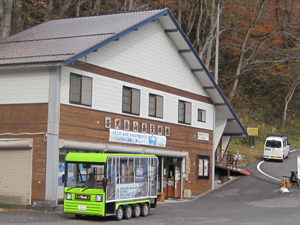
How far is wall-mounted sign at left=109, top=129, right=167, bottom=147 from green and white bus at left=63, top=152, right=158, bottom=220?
4814 mm

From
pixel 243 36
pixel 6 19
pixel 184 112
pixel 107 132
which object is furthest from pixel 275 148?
pixel 6 19

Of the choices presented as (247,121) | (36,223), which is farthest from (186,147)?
(247,121)

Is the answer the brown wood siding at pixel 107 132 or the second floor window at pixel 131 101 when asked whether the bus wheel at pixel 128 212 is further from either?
the second floor window at pixel 131 101

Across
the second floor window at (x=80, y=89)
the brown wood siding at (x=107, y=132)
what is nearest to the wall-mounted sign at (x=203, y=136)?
the brown wood siding at (x=107, y=132)

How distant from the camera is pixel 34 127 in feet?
65.9

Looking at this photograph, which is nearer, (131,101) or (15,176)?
(15,176)

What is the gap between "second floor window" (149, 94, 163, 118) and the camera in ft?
86.8

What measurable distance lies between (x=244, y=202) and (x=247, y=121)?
31353 mm

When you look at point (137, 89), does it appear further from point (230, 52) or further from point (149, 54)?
point (230, 52)

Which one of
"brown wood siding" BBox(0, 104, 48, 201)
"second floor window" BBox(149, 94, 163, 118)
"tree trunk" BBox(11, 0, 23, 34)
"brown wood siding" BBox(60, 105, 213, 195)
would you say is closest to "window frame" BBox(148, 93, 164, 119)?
"second floor window" BBox(149, 94, 163, 118)

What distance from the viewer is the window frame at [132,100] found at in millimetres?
24295

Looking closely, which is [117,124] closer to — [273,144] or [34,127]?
[34,127]

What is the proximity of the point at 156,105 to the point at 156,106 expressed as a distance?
0.06 m

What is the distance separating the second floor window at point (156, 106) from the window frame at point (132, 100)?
1.40 m
